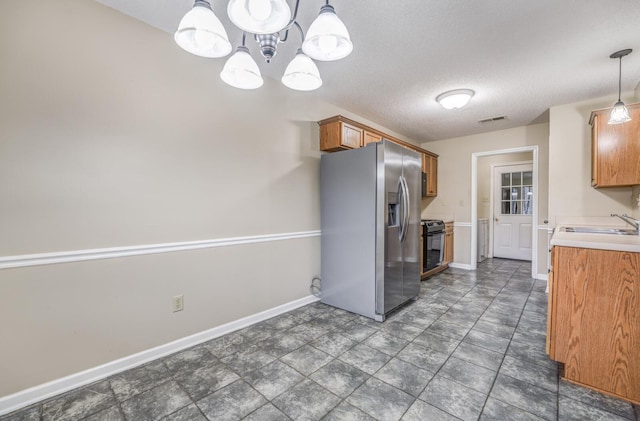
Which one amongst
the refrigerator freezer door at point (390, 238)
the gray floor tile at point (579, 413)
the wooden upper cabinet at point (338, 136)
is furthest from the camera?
the wooden upper cabinet at point (338, 136)

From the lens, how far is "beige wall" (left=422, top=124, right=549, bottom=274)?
13.5ft

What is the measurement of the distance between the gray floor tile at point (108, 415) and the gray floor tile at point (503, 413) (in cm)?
198

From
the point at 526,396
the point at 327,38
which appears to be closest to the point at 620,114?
the point at 526,396

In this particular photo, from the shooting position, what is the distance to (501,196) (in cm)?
580

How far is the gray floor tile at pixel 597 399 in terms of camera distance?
1481mm

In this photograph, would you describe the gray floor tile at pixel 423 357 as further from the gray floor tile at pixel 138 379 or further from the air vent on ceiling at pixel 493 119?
the air vent on ceiling at pixel 493 119

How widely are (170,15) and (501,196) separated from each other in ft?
21.3

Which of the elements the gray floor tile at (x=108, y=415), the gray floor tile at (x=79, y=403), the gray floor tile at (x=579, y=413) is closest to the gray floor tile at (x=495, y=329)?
the gray floor tile at (x=579, y=413)

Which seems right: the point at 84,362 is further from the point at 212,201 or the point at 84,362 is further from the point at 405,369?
the point at 405,369

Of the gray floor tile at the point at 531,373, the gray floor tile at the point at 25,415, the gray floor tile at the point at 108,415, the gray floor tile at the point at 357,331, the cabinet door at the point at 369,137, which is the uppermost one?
the cabinet door at the point at 369,137

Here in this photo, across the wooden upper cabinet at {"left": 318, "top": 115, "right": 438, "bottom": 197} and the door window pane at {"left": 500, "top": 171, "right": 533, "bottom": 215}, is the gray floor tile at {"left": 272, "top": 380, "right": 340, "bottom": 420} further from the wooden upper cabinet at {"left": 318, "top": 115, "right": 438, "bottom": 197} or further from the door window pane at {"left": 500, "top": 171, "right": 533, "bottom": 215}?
the door window pane at {"left": 500, "top": 171, "right": 533, "bottom": 215}

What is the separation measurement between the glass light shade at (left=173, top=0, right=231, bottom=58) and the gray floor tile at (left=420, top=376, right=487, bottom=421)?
229 cm

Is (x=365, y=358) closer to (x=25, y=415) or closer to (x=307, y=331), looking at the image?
(x=307, y=331)

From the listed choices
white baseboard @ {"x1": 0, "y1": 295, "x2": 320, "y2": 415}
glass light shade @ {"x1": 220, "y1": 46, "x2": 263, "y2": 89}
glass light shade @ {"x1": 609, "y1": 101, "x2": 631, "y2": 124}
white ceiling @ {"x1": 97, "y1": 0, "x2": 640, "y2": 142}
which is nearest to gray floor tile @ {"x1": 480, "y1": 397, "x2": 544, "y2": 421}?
white baseboard @ {"x1": 0, "y1": 295, "x2": 320, "y2": 415}
